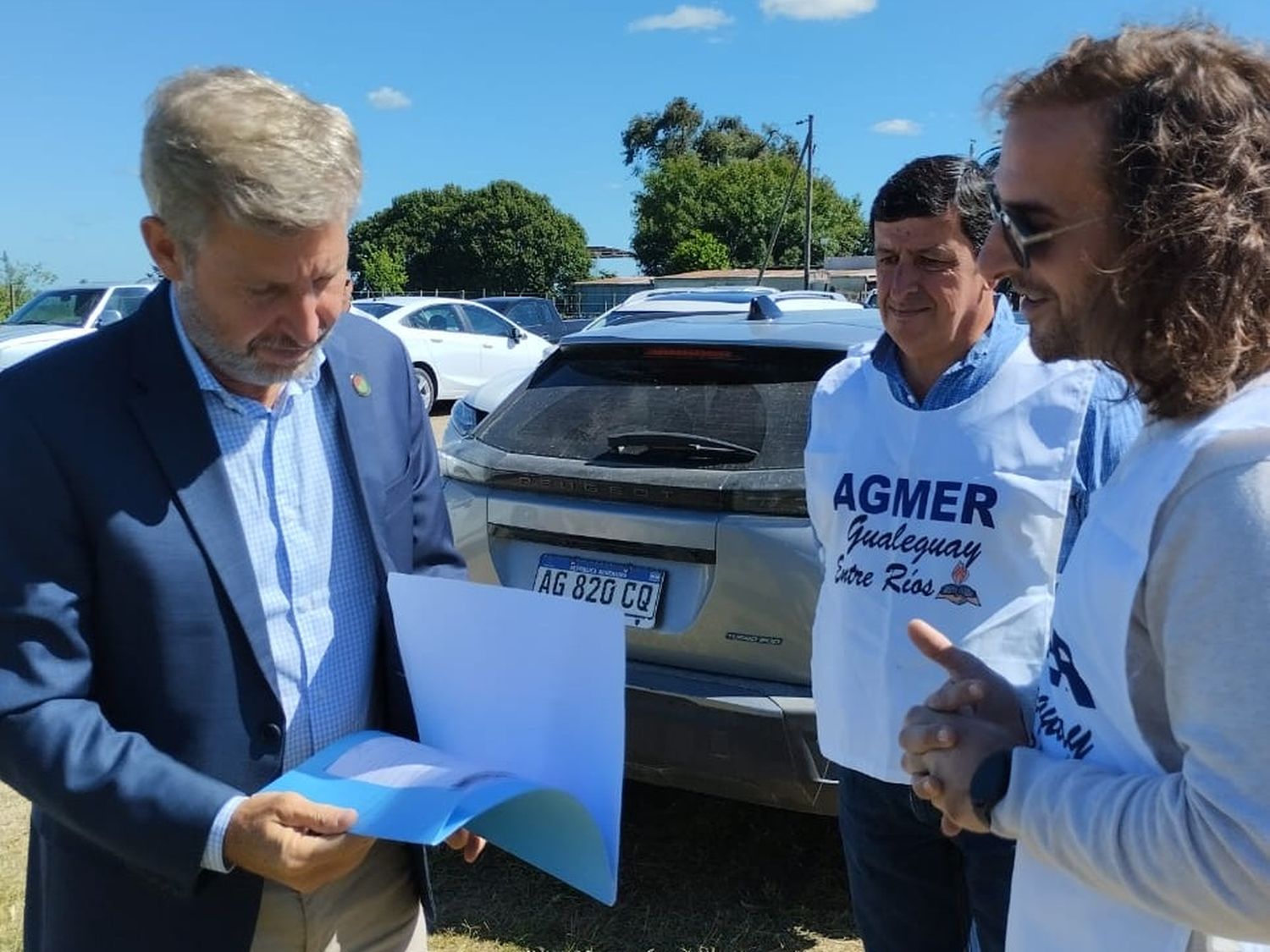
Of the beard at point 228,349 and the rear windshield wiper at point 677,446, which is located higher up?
the beard at point 228,349

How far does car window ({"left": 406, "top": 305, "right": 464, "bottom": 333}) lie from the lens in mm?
13680

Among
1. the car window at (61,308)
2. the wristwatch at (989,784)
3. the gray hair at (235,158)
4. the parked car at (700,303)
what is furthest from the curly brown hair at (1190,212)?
the car window at (61,308)

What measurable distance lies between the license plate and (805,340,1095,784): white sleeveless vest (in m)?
0.74

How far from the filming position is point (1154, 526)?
99 centimetres

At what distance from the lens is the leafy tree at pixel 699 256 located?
55625mm

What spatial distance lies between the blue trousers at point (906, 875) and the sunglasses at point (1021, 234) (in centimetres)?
112

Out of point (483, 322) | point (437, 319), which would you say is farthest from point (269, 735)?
point (483, 322)

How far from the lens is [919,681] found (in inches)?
75.9

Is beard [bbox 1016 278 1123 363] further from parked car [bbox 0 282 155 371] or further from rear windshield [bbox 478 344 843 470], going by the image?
parked car [bbox 0 282 155 371]

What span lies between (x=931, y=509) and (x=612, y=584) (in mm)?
1070

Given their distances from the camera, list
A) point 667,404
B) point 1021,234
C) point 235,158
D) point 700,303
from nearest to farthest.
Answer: point 1021,234 → point 235,158 → point 667,404 → point 700,303

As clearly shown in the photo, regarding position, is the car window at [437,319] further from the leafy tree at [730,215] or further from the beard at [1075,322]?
the leafy tree at [730,215]

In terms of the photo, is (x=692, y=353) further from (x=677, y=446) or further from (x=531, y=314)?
(x=531, y=314)

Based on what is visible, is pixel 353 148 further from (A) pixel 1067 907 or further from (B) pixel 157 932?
(A) pixel 1067 907
